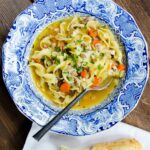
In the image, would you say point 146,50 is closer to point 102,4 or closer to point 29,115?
point 102,4

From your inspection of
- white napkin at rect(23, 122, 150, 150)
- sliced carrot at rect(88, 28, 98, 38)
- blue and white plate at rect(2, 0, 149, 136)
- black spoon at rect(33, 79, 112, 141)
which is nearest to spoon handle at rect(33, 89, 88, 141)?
black spoon at rect(33, 79, 112, 141)

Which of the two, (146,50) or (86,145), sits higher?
(146,50)

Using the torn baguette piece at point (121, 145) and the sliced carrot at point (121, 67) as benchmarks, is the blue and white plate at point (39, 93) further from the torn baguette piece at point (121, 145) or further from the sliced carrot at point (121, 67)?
the torn baguette piece at point (121, 145)

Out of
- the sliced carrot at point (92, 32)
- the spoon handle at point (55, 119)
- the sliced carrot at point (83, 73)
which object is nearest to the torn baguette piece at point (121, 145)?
the spoon handle at point (55, 119)

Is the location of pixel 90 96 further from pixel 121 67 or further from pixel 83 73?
pixel 121 67

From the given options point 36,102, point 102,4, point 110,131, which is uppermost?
point 102,4

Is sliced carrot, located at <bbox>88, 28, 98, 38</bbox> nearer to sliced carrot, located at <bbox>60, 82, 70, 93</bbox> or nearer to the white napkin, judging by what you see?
sliced carrot, located at <bbox>60, 82, 70, 93</bbox>

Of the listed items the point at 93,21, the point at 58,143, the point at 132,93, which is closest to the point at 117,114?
the point at 132,93
